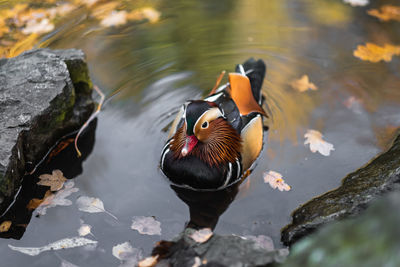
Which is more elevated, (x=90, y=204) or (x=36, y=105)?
(x=36, y=105)

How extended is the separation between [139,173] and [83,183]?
0.48 meters

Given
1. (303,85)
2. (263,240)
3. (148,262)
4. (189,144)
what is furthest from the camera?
(303,85)

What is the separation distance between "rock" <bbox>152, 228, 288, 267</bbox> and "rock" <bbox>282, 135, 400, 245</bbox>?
0.62 m

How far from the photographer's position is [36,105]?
377cm

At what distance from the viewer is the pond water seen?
3404 mm

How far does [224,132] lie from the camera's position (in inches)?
148

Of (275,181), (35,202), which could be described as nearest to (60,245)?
(35,202)

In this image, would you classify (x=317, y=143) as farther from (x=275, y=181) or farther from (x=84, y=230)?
(x=84, y=230)

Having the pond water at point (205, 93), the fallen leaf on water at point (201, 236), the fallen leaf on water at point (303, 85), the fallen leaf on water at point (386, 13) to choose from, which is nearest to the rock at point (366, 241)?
the fallen leaf on water at point (201, 236)

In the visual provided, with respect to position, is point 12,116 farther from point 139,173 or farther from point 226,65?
point 226,65

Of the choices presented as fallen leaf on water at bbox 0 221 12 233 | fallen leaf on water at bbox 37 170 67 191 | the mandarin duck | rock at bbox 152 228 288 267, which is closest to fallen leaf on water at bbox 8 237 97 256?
fallen leaf on water at bbox 0 221 12 233

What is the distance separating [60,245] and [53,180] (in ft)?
2.41

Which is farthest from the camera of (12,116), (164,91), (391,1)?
(391,1)

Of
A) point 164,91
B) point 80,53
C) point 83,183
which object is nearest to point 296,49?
point 164,91
